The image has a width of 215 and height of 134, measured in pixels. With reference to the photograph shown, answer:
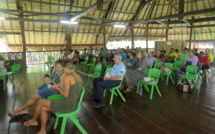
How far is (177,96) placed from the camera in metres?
4.06

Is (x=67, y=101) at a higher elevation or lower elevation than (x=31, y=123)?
higher

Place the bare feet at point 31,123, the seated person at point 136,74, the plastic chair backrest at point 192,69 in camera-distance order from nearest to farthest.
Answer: the bare feet at point 31,123, the seated person at point 136,74, the plastic chair backrest at point 192,69

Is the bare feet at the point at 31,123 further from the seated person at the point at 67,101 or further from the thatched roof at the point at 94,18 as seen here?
the thatched roof at the point at 94,18

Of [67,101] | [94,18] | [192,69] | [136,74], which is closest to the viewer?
[67,101]

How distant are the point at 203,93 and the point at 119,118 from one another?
293cm

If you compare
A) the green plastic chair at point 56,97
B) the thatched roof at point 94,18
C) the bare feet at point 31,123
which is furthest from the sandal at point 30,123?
the thatched roof at point 94,18

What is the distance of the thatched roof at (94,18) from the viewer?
9750mm

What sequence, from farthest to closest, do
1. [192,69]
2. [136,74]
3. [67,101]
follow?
[192,69] → [136,74] → [67,101]

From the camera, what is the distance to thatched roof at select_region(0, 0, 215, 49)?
32.0ft

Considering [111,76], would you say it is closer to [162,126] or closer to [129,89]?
[129,89]

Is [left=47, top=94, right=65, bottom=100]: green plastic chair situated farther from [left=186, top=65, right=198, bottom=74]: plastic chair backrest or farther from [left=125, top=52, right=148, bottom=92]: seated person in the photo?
[left=186, top=65, right=198, bottom=74]: plastic chair backrest

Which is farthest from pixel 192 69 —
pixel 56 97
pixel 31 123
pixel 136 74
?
pixel 31 123

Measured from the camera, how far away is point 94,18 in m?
10.9

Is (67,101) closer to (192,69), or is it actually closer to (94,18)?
(192,69)
